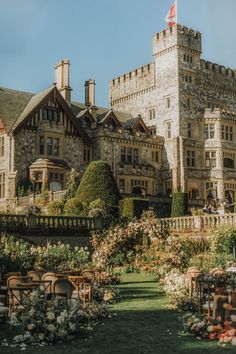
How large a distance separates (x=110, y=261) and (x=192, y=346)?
47.1ft

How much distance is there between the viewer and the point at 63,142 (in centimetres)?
4006

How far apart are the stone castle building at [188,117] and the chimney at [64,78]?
8.77 metres

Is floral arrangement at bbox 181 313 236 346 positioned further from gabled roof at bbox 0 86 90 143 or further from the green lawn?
gabled roof at bbox 0 86 90 143

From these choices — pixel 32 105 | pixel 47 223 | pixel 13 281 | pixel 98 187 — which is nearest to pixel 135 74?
pixel 32 105

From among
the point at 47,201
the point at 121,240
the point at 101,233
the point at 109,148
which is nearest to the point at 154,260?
the point at 121,240

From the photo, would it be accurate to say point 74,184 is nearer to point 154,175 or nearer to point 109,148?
point 109,148

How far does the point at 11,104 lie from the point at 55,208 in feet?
39.1

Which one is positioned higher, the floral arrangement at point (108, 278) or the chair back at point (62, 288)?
the chair back at point (62, 288)

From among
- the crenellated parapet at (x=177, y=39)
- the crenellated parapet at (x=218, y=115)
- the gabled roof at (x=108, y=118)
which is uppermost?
the crenellated parapet at (x=177, y=39)

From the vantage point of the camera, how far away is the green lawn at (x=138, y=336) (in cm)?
895

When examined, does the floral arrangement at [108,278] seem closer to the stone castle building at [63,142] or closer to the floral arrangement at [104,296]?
the floral arrangement at [104,296]

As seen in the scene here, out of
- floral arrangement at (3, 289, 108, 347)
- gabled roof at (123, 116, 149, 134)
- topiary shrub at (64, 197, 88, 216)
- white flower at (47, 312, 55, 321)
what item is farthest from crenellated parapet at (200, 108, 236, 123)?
white flower at (47, 312, 55, 321)

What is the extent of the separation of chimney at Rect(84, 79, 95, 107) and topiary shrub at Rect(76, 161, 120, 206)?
1360 cm

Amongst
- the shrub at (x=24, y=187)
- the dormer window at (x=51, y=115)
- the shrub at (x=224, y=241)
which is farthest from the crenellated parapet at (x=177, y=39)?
the shrub at (x=224, y=241)
